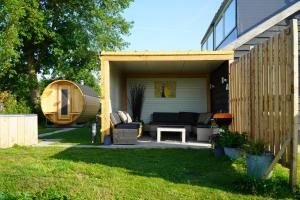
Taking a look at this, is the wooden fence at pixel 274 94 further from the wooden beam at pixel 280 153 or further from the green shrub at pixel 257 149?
the green shrub at pixel 257 149

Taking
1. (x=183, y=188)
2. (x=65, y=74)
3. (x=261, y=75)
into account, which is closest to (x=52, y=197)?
(x=183, y=188)

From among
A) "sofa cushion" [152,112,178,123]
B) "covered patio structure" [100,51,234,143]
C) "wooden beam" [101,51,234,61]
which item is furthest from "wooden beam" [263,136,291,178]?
"sofa cushion" [152,112,178,123]

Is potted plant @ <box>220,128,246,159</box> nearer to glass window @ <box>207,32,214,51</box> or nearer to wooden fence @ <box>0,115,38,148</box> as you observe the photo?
wooden fence @ <box>0,115,38,148</box>

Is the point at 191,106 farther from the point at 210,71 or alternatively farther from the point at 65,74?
the point at 65,74

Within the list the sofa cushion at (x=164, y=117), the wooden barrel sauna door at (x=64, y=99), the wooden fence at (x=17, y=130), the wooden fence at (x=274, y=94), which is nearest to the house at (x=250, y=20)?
the wooden fence at (x=274, y=94)

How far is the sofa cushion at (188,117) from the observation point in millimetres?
12531

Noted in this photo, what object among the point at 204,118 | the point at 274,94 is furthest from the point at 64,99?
the point at 274,94

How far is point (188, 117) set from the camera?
41.5 ft

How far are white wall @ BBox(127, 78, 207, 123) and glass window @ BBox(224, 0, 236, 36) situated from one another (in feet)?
7.07

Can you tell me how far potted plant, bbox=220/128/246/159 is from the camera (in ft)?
19.8

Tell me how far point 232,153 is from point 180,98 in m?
7.20

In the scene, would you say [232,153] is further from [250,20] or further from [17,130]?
[250,20]

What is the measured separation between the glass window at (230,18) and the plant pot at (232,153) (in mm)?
6690

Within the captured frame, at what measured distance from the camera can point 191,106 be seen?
13172mm
